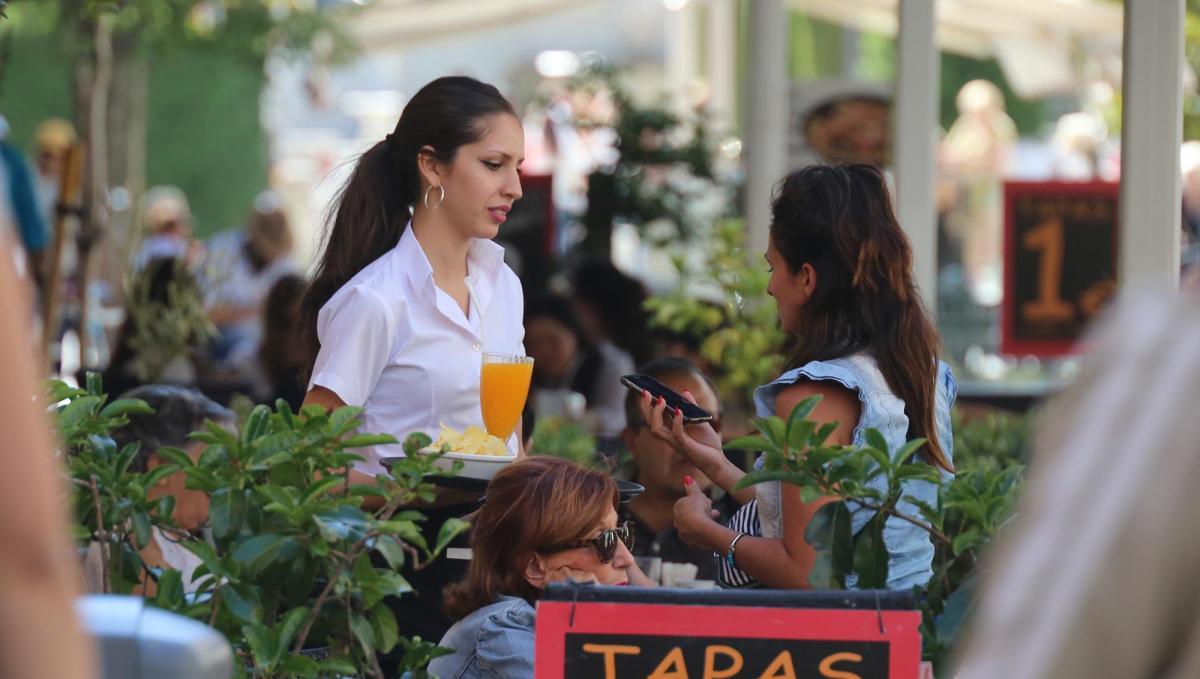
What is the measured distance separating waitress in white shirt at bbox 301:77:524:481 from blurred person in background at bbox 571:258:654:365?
13.8 ft

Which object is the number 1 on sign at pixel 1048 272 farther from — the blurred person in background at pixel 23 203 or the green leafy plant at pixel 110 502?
the green leafy plant at pixel 110 502

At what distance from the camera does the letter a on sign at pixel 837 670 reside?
248cm

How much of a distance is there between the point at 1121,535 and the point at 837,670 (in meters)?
1.39

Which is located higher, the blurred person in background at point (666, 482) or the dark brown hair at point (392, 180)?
the dark brown hair at point (392, 180)

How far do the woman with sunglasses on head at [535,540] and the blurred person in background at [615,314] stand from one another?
492 cm

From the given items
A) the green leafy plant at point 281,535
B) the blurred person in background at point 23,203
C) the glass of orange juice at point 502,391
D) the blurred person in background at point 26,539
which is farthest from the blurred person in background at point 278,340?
the blurred person in background at point 26,539

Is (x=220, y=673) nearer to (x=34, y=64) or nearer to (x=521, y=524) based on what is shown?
(x=521, y=524)

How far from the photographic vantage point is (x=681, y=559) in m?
4.49

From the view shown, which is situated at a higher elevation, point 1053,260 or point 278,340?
point 1053,260

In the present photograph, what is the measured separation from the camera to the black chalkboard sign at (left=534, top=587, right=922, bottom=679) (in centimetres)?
A: 247

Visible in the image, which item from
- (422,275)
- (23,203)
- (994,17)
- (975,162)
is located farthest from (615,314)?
(975,162)

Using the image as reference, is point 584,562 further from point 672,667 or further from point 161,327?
point 161,327

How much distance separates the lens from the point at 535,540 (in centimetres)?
317

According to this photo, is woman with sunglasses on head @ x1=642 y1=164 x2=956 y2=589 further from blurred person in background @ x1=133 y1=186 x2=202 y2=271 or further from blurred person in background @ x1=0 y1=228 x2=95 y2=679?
blurred person in background @ x1=133 y1=186 x2=202 y2=271
